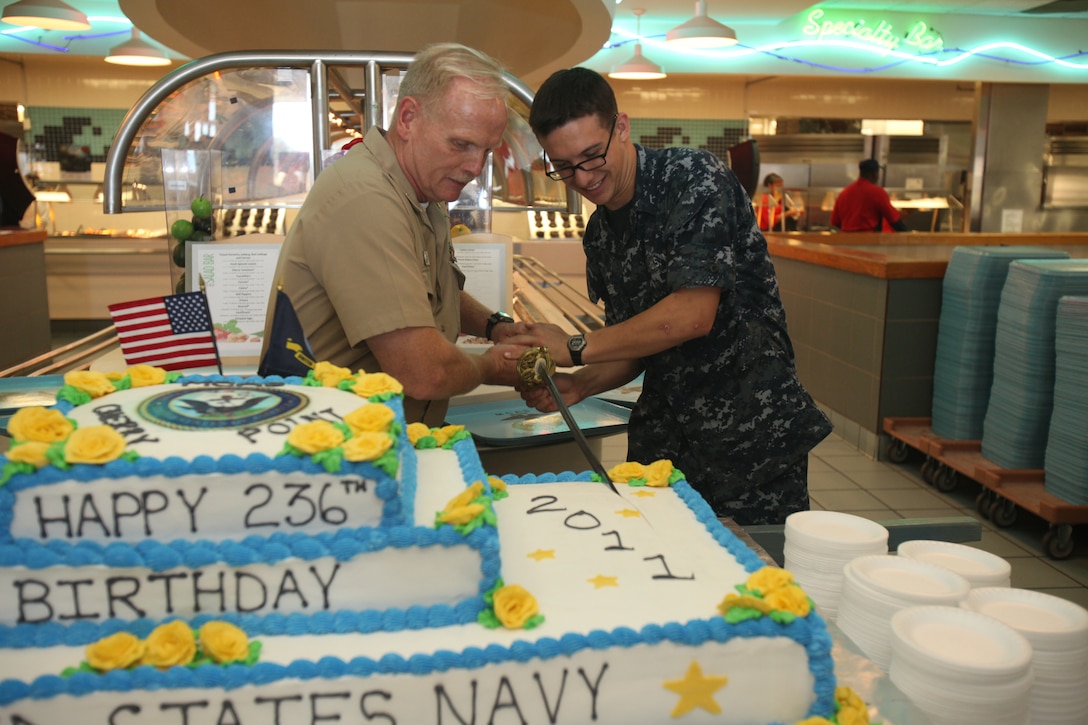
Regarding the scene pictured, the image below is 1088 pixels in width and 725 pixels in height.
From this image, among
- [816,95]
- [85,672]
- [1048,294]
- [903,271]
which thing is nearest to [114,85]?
[816,95]

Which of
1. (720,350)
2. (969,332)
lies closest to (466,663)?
(720,350)

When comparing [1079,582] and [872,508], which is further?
[872,508]

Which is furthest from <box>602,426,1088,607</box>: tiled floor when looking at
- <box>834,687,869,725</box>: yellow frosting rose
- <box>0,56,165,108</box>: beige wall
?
<box>0,56,165,108</box>: beige wall

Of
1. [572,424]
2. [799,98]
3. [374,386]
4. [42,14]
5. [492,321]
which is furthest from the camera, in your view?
[799,98]

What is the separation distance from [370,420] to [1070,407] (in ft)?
12.1

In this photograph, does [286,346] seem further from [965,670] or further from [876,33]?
[876,33]

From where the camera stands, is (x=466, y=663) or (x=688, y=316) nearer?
(x=466, y=663)

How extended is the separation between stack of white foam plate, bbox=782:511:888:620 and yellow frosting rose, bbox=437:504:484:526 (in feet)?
2.06

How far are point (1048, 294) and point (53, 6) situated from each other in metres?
7.04

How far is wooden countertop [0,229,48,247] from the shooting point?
7258 mm

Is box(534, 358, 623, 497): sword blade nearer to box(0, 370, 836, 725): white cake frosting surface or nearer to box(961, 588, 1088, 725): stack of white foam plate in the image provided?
box(0, 370, 836, 725): white cake frosting surface

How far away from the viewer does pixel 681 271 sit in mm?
1960

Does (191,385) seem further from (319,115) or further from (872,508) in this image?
(872,508)

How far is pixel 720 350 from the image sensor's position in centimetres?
213
